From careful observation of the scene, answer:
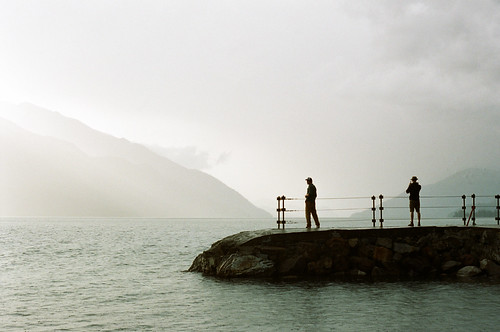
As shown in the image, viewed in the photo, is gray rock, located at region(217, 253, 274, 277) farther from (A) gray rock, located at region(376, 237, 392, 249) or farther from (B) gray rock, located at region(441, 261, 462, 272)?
(B) gray rock, located at region(441, 261, 462, 272)

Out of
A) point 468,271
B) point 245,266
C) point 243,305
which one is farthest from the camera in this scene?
point 245,266

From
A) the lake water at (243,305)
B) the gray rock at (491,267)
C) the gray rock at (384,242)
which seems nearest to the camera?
the lake water at (243,305)

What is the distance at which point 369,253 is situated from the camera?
23938 mm

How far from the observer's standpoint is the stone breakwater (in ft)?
76.8

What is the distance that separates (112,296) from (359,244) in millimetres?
11285

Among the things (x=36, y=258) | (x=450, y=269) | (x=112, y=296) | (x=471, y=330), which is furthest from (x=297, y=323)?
(x=36, y=258)

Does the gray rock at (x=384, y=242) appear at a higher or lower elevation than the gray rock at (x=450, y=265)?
higher

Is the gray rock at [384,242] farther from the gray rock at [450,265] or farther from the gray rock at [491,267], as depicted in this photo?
the gray rock at [491,267]

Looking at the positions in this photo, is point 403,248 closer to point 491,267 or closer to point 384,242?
point 384,242

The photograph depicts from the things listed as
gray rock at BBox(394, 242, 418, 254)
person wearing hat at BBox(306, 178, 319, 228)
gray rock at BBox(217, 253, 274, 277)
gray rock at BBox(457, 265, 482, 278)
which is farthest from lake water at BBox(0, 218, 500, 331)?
person wearing hat at BBox(306, 178, 319, 228)

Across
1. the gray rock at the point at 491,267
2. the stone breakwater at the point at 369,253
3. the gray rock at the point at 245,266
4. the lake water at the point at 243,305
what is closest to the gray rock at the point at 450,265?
the stone breakwater at the point at 369,253

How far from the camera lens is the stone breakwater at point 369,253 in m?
23.4

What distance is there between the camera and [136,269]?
32688 mm

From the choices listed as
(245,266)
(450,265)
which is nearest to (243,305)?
(245,266)
